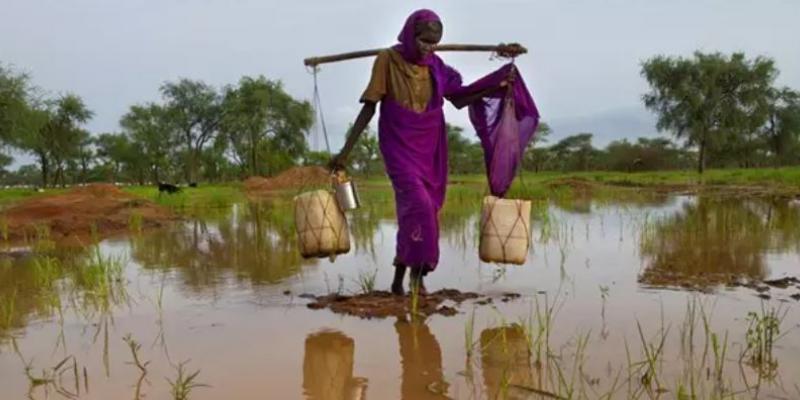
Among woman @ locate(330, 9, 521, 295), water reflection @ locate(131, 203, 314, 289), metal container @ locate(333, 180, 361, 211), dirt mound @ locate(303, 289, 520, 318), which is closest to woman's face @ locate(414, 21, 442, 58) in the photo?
woman @ locate(330, 9, 521, 295)

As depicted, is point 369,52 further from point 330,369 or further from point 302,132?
point 302,132

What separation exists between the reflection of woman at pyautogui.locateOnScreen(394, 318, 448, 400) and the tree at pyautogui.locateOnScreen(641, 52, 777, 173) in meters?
33.8

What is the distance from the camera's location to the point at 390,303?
4.30 metres

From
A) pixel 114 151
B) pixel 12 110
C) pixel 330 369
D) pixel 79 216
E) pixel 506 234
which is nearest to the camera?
pixel 330 369

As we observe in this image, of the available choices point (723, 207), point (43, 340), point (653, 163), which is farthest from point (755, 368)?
point (653, 163)

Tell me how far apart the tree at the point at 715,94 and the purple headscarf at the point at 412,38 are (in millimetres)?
32844

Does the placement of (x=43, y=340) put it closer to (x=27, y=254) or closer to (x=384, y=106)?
(x=384, y=106)

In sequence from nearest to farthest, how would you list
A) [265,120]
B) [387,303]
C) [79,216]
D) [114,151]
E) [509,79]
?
1. [387,303]
2. [509,79]
3. [79,216]
4. [265,120]
5. [114,151]

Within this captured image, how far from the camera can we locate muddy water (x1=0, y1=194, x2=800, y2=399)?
280cm

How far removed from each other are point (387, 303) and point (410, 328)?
62 cm

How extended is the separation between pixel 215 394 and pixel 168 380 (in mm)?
212

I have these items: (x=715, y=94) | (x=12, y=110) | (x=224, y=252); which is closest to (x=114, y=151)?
(x=12, y=110)

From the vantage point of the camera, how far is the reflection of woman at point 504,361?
8.78 feet

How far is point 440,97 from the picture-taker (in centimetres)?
460
